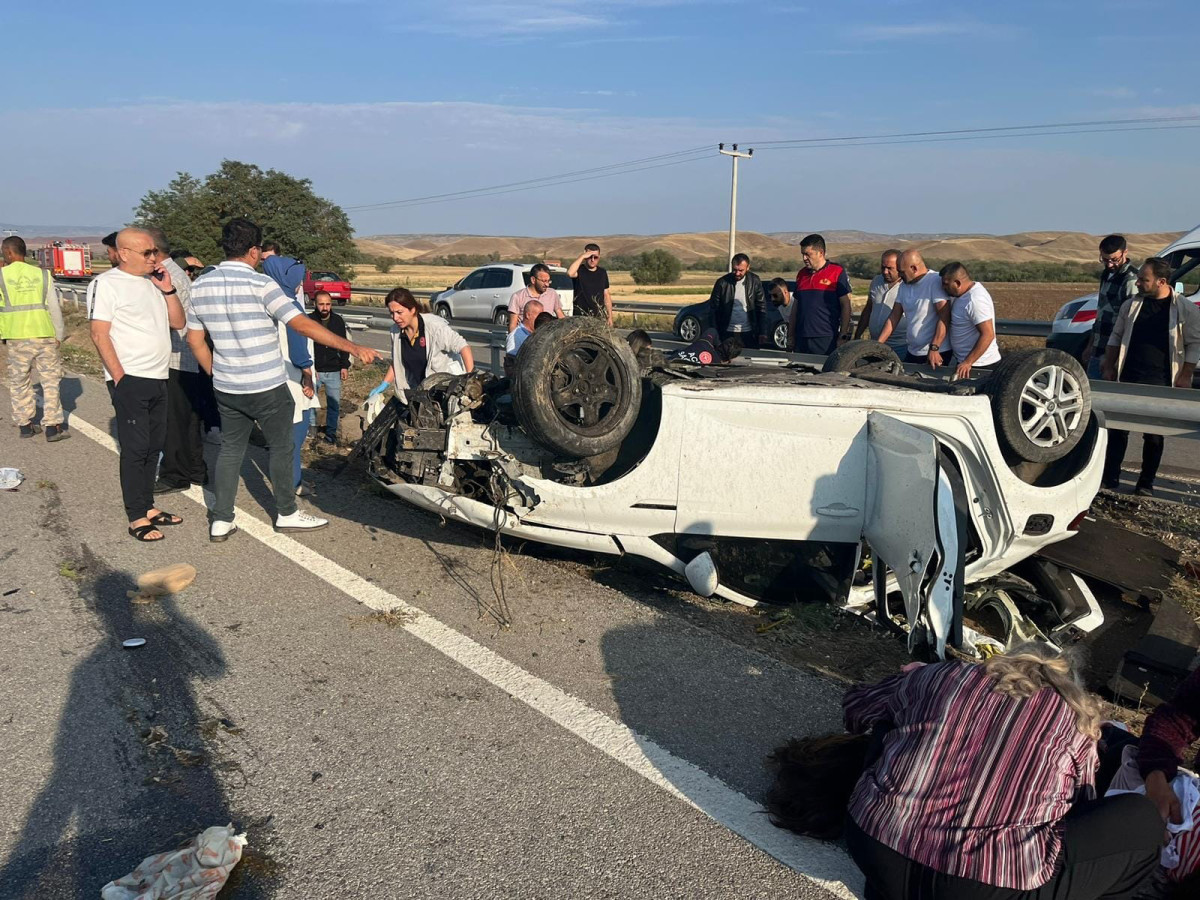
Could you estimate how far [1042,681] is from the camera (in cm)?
233

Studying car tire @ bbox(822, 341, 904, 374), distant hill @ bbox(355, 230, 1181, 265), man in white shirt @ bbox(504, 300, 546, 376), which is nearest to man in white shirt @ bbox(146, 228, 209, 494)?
man in white shirt @ bbox(504, 300, 546, 376)

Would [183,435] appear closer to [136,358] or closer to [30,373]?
[136,358]

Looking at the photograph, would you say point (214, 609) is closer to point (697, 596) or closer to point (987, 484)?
point (697, 596)

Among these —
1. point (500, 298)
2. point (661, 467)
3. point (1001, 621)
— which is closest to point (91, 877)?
point (661, 467)

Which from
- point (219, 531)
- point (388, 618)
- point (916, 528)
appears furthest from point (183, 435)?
point (916, 528)

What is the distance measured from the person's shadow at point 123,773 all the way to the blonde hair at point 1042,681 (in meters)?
2.07

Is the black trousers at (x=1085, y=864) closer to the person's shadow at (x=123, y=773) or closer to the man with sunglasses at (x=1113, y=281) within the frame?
the person's shadow at (x=123, y=773)

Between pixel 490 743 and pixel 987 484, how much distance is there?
268 cm

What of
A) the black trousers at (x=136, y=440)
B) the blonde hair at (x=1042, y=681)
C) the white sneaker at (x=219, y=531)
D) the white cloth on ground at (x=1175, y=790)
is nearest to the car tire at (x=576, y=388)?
the white sneaker at (x=219, y=531)

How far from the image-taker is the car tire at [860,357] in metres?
5.60

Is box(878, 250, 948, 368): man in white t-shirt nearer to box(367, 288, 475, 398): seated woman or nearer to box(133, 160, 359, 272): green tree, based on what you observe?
box(367, 288, 475, 398): seated woman

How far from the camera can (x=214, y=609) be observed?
448cm

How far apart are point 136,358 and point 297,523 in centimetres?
143

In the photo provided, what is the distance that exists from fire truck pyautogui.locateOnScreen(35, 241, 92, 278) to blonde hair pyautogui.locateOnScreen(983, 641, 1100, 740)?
48950 millimetres
